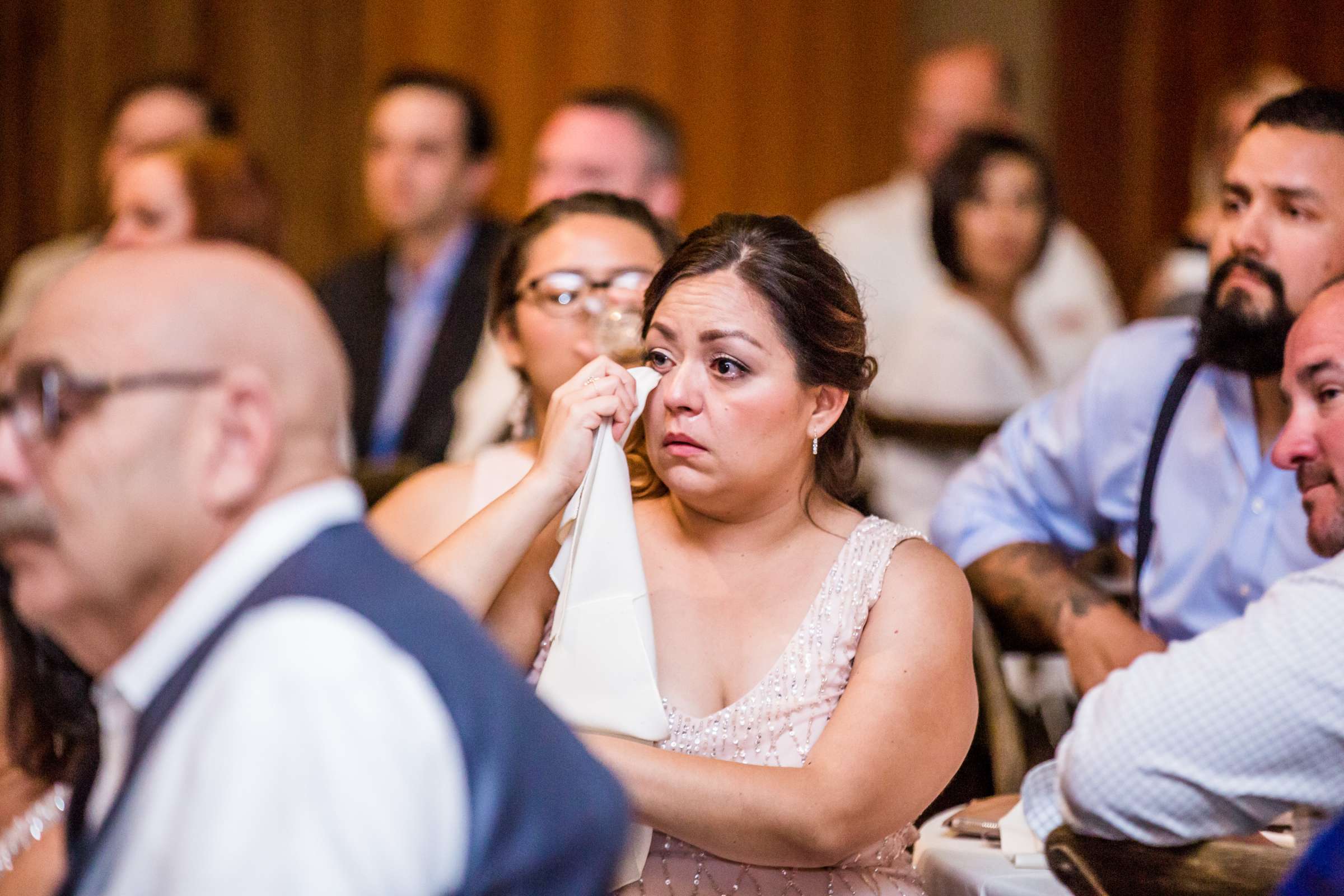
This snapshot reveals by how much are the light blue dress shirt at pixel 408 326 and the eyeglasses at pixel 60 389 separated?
11.4 ft

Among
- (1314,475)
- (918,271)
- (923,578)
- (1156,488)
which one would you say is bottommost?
(918,271)

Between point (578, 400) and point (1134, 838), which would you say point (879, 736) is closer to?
point (1134, 838)

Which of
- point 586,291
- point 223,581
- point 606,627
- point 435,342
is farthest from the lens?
point 435,342

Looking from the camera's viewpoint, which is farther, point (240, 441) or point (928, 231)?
point (928, 231)

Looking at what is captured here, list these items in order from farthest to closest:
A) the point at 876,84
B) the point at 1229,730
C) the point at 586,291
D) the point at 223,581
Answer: the point at 876,84, the point at 586,291, the point at 1229,730, the point at 223,581

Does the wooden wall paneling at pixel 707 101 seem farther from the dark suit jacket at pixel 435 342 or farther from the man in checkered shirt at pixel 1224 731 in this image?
the man in checkered shirt at pixel 1224 731

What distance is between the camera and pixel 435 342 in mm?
4590

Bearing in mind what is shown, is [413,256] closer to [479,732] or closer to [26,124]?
[26,124]

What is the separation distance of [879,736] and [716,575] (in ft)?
1.14

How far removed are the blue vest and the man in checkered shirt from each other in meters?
0.85

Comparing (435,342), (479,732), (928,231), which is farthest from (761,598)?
(928,231)

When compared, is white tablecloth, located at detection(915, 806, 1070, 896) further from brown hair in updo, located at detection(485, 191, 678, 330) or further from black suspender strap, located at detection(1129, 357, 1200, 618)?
brown hair in updo, located at detection(485, 191, 678, 330)

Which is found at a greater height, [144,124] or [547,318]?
[144,124]

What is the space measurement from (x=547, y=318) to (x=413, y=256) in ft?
7.87
